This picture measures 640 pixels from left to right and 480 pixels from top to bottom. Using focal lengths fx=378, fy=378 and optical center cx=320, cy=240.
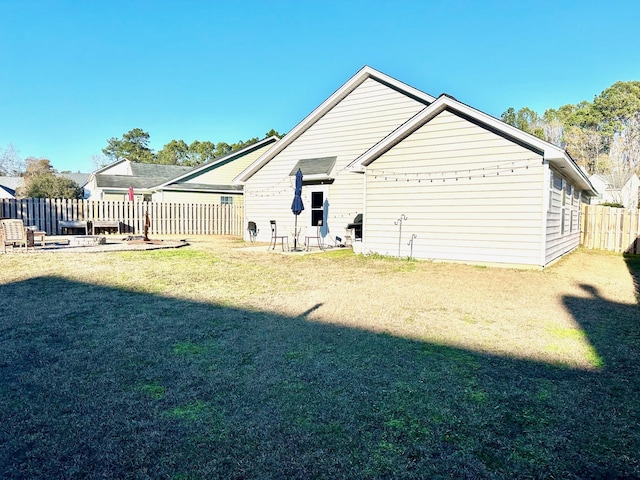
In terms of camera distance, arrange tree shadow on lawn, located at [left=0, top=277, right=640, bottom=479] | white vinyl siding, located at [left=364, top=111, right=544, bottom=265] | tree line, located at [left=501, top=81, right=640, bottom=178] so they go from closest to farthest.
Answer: tree shadow on lawn, located at [left=0, top=277, right=640, bottom=479] < white vinyl siding, located at [left=364, top=111, right=544, bottom=265] < tree line, located at [left=501, top=81, right=640, bottom=178]

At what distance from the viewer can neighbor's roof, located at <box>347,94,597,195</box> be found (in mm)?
9125

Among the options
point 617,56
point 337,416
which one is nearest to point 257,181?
point 337,416

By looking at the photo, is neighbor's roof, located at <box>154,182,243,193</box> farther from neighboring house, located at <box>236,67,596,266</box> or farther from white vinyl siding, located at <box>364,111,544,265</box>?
white vinyl siding, located at <box>364,111,544,265</box>

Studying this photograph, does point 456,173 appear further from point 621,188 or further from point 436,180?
point 621,188

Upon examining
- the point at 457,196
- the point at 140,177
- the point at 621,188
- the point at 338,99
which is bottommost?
the point at 457,196

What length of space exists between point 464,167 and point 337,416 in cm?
913

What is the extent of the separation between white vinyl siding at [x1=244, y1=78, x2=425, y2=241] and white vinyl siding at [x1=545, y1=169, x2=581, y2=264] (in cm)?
532

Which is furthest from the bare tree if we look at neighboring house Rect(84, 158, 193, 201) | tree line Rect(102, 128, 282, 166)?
neighboring house Rect(84, 158, 193, 201)

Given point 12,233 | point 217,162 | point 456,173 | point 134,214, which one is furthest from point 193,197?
point 456,173

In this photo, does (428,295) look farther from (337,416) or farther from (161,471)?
(161,471)

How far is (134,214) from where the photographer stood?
68.3 ft

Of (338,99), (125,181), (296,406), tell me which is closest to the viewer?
(296,406)

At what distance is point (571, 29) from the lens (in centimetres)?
1748

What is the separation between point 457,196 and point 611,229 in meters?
10.1
